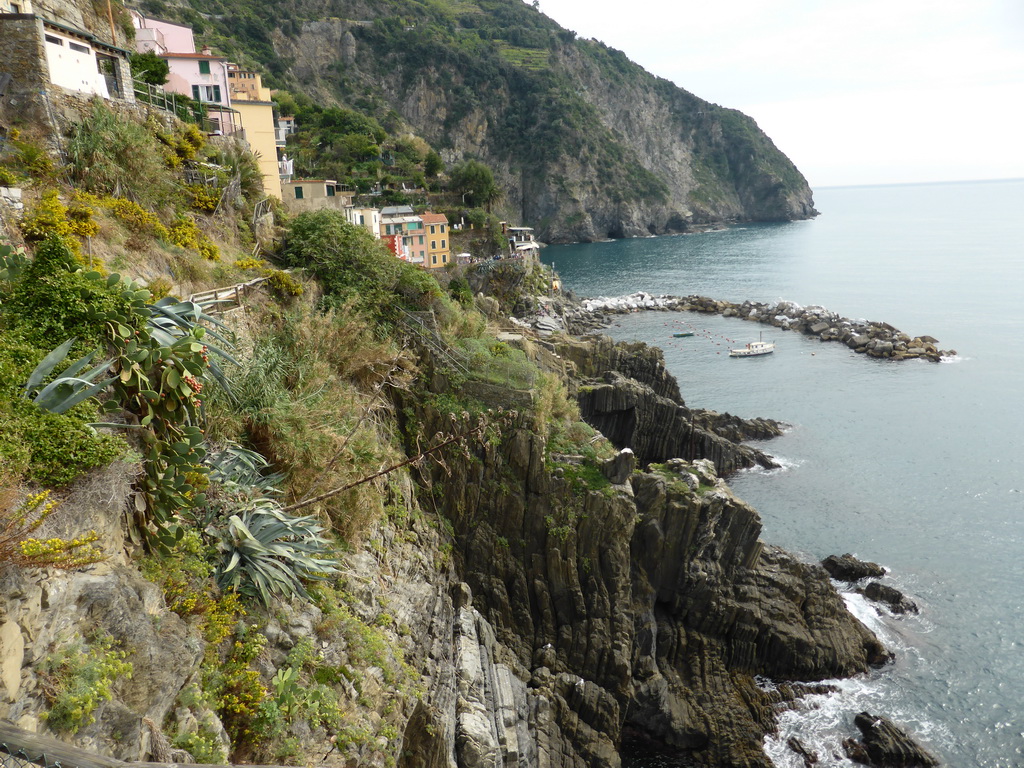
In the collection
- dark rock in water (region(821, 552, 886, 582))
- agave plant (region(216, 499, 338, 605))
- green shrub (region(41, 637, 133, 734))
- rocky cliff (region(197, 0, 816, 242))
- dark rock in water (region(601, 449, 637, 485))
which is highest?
rocky cliff (region(197, 0, 816, 242))

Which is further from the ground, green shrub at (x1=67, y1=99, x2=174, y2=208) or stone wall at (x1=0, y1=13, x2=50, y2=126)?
stone wall at (x1=0, y1=13, x2=50, y2=126)

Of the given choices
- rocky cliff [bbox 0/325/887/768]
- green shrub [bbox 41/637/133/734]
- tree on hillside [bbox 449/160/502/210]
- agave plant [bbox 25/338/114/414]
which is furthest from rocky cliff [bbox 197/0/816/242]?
green shrub [bbox 41/637/133/734]

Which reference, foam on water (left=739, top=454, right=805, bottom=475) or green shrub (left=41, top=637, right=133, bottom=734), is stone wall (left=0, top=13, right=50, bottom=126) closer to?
green shrub (left=41, top=637, right=133, bottom=734)

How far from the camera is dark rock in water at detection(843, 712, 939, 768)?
18797 mm

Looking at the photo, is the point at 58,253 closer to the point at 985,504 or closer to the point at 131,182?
the point at 131,182

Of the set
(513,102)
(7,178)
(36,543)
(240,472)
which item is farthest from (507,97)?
(36,543)

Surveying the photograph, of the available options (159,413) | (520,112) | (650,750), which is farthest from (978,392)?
(520,112)

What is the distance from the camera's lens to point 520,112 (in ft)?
502

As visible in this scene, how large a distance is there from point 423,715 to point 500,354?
11001 mm

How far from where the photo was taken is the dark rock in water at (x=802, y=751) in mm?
18375

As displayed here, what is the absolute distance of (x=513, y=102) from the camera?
15388 cm

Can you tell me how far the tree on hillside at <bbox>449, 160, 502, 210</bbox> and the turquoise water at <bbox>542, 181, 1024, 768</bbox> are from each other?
19.0m

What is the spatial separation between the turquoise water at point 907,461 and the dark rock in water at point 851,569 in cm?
85

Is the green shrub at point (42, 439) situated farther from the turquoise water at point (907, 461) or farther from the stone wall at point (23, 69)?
the turquoise water at point (907, 461)
